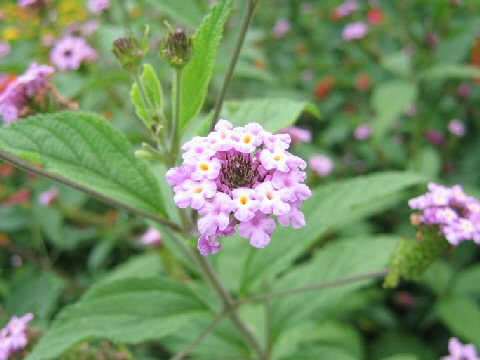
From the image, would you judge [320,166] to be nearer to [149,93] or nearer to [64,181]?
[149,93]

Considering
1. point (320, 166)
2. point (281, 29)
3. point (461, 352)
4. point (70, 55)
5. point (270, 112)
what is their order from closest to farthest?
Result: point (270, 112) < point (461, 352) < point (70, 55) < point (320, 166) < point (281, 29)

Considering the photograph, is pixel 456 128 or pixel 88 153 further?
pixel 456 128

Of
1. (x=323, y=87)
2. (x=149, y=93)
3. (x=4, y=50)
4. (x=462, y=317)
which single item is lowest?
(x=462, y=317)

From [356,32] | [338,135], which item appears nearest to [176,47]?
[338,135]

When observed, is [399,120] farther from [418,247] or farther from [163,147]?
[163,147]

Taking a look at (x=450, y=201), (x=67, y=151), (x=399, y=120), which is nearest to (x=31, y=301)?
(x=67, y=151)

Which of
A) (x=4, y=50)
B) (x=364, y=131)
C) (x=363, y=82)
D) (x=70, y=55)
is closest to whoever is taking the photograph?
(x=70, y=55)

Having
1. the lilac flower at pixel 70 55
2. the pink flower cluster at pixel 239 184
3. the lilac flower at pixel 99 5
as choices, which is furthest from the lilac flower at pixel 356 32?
the pink flower cluster at pixel 239 184
